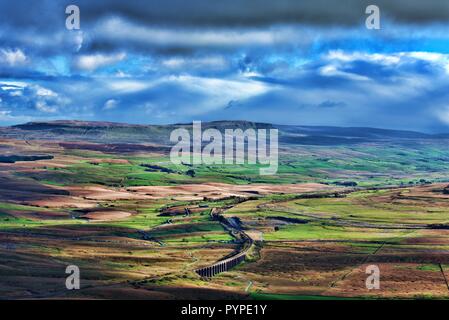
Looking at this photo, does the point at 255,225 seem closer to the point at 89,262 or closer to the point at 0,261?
the point at 89,262

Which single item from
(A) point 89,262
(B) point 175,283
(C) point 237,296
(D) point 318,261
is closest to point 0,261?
(A) point 89,262
